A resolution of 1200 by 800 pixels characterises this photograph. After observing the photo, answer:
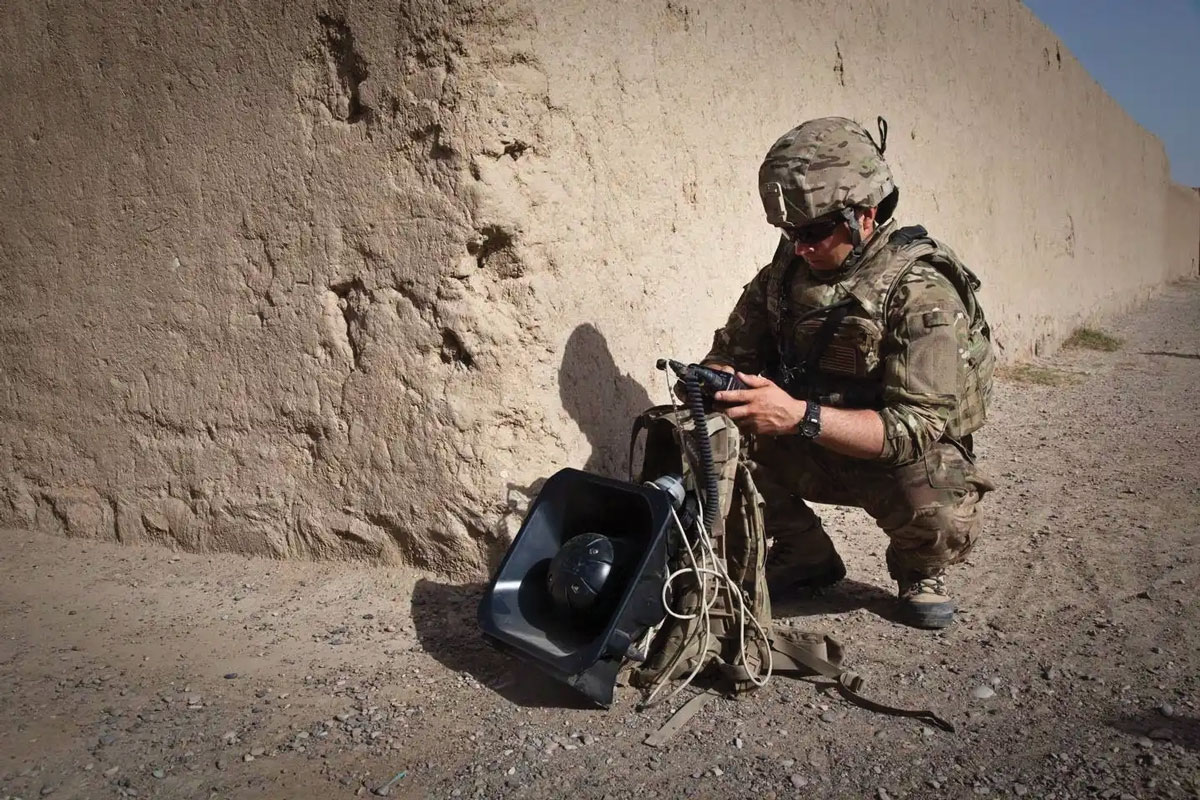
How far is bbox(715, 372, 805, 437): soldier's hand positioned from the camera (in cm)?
208

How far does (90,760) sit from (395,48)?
1713mm

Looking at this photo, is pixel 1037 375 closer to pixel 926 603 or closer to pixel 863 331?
pixel 926 603

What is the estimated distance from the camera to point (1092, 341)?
27.4 ft

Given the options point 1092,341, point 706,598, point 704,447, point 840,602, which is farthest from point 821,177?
point 1092,341

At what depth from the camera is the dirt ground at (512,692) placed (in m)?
1.74

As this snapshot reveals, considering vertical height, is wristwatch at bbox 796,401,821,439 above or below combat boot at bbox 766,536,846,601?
above

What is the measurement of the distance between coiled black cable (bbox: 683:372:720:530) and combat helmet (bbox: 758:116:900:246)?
542mm

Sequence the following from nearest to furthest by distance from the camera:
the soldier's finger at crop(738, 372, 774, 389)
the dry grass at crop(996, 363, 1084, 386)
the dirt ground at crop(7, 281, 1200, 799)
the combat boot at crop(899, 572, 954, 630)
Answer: the dirt ground at crop(7, 281, 1200, 799) < the soldier's finger at crop(738, 372, 774, 389) < the combat boot at crop(899, 572, 954, 630) < the dry grass at crop(996, 363, 1084, 386)

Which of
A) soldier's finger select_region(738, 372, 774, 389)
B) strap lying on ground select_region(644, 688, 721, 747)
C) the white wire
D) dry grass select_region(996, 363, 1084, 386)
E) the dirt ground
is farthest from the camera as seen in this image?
dry grass select_region(996, 363, 1084, 386)

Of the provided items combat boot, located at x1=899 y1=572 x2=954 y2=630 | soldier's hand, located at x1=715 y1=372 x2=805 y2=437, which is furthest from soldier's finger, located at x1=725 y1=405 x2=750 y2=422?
combat boot, located at x1=899 y1=572 x2=954 y2=630

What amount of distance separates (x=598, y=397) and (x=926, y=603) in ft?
3.30

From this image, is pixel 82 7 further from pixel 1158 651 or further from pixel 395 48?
pixel 1158 651

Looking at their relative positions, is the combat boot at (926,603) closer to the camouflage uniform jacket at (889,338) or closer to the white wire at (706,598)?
the camouflage uniform jacket at (889,338)

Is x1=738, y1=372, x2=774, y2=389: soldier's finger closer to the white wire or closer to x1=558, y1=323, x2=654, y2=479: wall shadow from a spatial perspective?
the white wire
